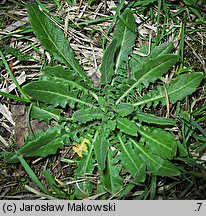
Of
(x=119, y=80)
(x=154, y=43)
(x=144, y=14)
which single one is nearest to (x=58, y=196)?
(x=119, y=80)

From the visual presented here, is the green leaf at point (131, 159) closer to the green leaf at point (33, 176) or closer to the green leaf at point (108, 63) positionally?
the green leaf at point (108, 63)

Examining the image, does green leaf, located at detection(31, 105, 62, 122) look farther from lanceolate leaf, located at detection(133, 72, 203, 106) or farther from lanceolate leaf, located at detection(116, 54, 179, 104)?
lanceolate leaf, located at detection(133, 72, 203, 106)

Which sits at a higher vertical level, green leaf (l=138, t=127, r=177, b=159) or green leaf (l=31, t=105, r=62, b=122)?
green leaf (l=31, t=105, r=62, b=122)

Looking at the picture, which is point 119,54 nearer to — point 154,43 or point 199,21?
point 154,43

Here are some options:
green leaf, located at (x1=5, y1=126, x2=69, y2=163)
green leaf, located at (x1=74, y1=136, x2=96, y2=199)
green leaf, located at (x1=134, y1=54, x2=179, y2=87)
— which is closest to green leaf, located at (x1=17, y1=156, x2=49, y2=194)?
green leaf, located at (x1=5, y1=126, x2=69, y2=163)

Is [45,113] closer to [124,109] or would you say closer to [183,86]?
[124,109]

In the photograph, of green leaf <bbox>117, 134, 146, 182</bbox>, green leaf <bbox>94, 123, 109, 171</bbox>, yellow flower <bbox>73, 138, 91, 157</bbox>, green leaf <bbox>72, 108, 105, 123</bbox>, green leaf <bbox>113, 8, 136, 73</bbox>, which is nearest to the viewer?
green leaf <bbox>94, 123, 109, 171</bbox>
